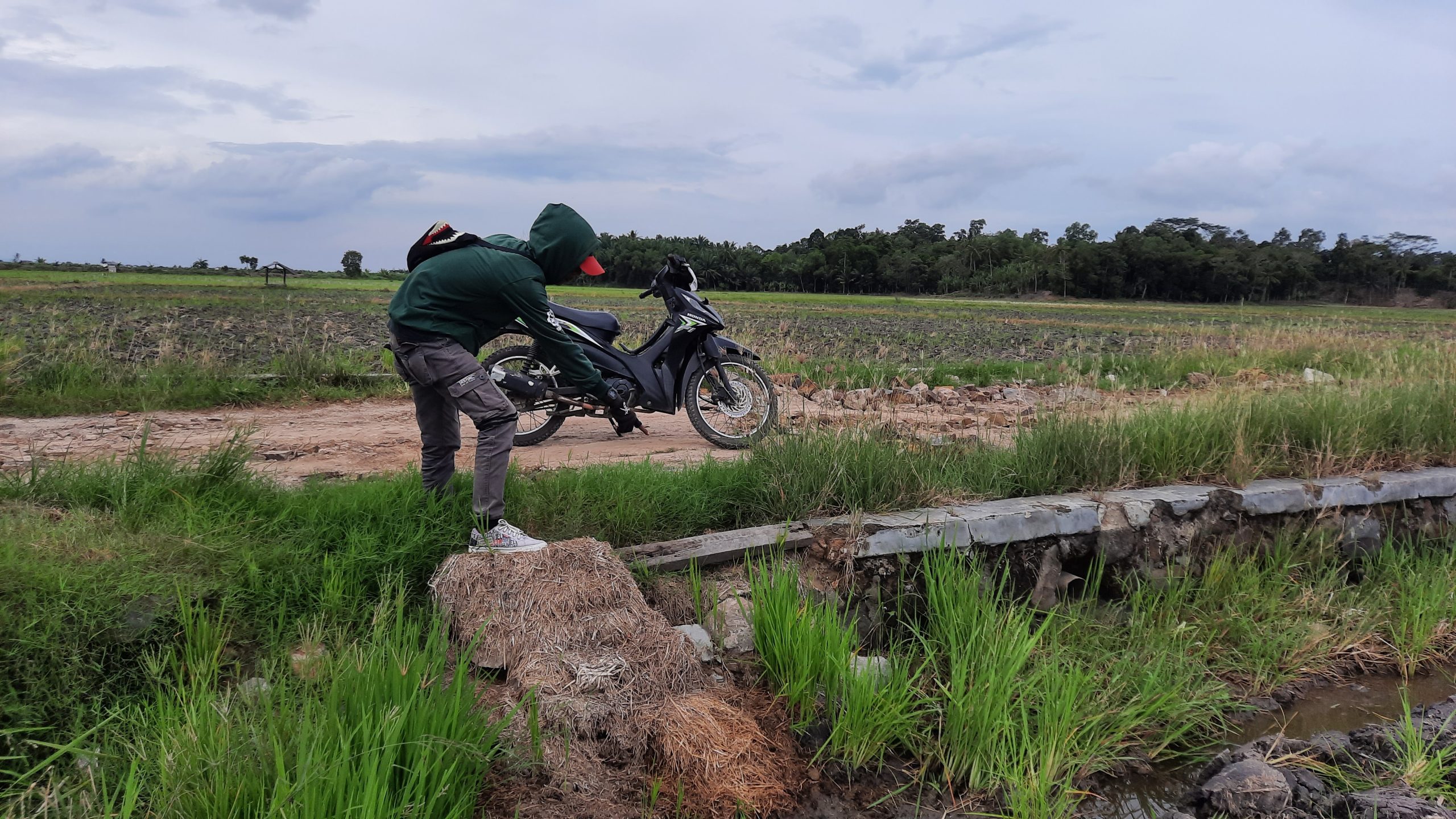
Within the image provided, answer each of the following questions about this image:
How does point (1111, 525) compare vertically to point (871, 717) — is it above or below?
above

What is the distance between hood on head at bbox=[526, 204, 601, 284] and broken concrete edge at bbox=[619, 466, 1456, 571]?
1.40m

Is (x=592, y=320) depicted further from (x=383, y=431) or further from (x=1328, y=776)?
(x=1328, y=776)

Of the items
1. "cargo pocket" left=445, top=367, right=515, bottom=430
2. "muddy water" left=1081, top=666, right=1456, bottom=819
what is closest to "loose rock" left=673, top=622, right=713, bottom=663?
"cargo pocket" left=445, top=367, right=515, bottom=430

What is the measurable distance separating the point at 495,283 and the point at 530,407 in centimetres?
296

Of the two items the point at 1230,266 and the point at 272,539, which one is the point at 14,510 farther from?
the point at 1230,266

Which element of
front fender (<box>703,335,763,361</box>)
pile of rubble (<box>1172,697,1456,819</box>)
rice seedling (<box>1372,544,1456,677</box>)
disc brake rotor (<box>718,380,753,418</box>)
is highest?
front fender (<box>703,335,763,361</box>)

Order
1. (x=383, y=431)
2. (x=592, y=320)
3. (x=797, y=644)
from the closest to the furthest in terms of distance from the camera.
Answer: (x=797, y=644) < (x=592, y=320) < (x=383, y=431)

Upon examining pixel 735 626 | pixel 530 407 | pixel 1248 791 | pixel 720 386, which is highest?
pixel 720 386

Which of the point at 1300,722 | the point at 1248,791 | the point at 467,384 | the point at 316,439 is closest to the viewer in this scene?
the point at 1248,791

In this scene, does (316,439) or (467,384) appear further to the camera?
(316,439)

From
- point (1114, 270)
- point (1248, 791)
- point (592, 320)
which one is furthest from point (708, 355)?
point (1114, 270)

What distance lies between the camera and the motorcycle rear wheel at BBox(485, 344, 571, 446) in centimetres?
662

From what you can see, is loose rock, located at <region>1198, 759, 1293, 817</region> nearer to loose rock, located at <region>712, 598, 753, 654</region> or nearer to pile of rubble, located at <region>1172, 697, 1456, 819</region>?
pile of rubble, located at <region>1172, 697, 1456, 819</region>

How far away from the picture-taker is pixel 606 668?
308 cm
